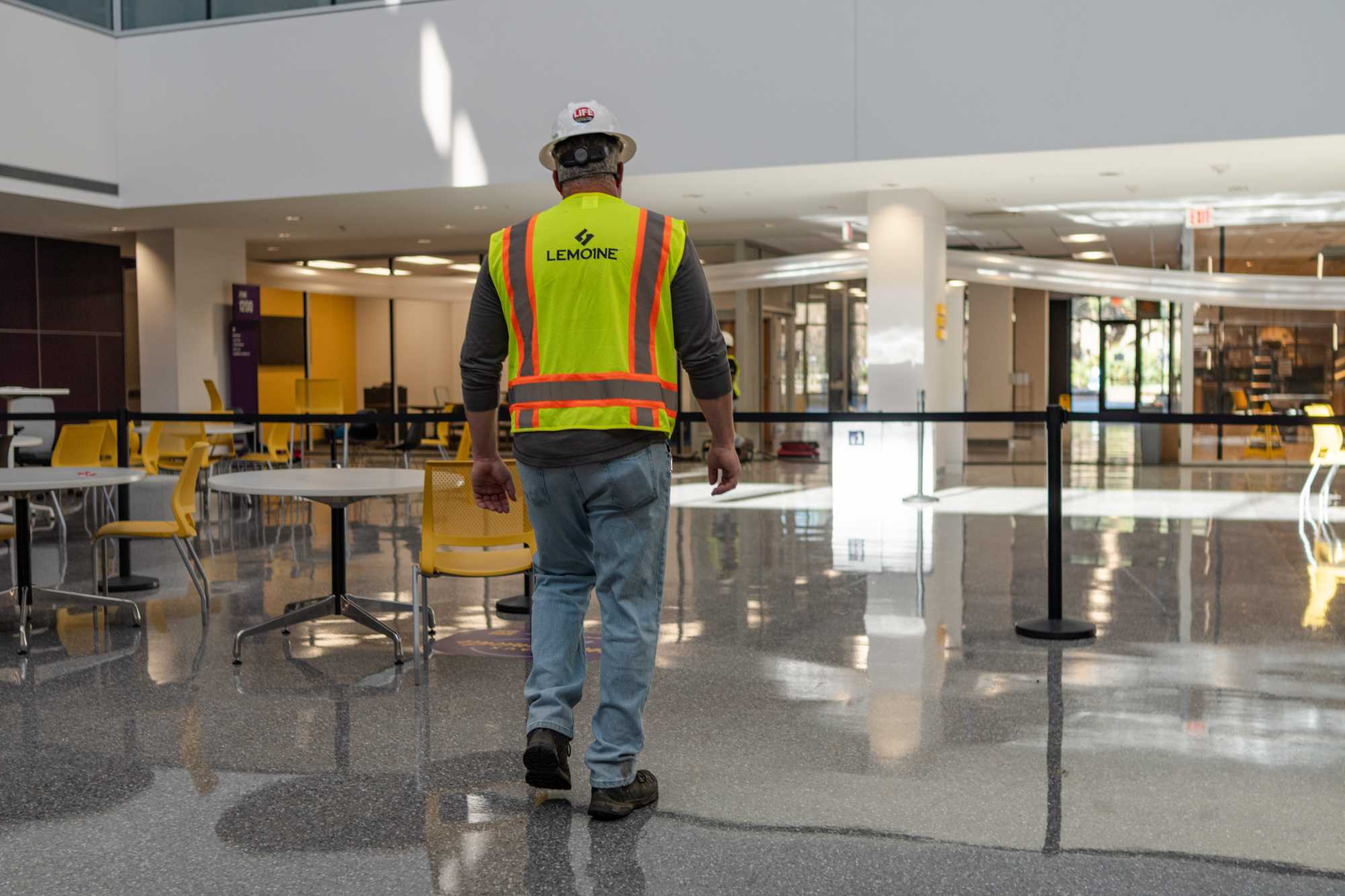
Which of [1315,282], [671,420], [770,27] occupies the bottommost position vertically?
[671,420]

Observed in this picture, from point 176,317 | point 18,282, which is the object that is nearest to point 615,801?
point 176,317

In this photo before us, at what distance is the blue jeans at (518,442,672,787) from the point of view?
10.3 feet

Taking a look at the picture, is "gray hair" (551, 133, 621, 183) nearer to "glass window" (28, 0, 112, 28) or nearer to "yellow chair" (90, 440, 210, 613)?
"yellow chair" (90, 440, 210, 613)

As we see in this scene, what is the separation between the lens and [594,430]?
3.10m

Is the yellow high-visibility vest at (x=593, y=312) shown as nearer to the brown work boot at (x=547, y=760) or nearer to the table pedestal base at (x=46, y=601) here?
the brown work boot at (x=547, y=760)

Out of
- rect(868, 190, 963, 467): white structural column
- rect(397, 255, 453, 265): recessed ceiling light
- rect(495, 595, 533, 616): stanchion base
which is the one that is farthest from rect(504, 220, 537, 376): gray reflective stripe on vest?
rect(397, 255, 453, 265): recessed ceiling light

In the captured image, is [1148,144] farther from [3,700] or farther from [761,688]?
[3,700]

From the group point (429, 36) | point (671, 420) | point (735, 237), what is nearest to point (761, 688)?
point (671, 420)

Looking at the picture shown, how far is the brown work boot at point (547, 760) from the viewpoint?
3.18 m

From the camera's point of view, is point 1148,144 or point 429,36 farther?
point 429,36

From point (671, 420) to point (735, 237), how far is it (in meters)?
15.5

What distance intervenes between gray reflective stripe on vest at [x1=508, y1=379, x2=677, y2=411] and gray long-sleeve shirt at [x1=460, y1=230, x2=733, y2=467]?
8 centimetres

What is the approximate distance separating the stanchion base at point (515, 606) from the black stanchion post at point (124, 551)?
205cm

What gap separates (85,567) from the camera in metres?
7.76
